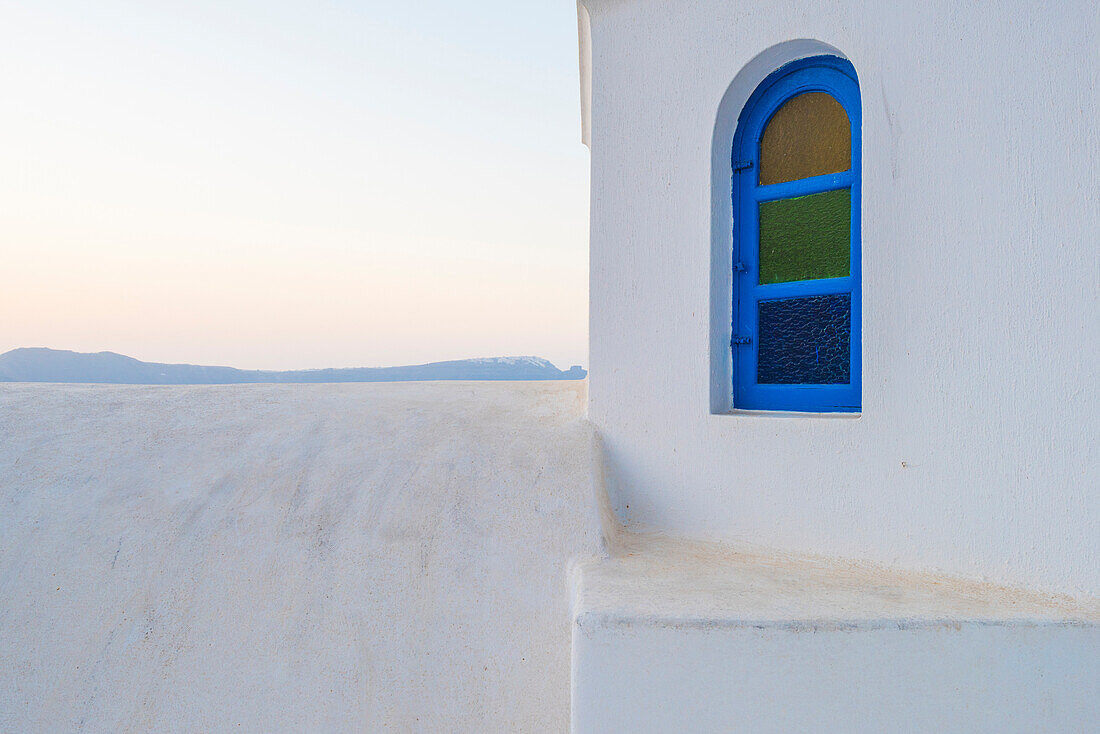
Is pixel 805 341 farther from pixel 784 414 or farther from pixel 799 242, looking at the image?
pixel 799 242

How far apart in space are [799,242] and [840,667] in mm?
1700

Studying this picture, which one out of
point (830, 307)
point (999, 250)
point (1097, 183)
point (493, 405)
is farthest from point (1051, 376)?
point (493, 405)

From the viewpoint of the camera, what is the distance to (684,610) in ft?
7.52

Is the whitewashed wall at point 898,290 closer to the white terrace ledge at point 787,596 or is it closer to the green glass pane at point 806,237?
the white terrace ledge at point 787,596

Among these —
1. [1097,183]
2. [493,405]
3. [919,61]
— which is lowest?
[493,405]

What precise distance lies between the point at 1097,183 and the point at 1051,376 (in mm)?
641

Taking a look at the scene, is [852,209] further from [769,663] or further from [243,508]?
[243,508]

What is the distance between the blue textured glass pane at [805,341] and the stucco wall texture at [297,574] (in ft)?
3.02

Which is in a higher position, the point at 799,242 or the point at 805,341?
the point at 799,242

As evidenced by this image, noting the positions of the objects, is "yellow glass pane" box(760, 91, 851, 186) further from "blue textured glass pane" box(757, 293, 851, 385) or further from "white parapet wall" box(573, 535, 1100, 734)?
"white parapet wall" box(573, 535, 1100, 734)

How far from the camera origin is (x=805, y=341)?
302 centimetres

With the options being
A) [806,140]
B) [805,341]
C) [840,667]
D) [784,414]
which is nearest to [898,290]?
[805,341]

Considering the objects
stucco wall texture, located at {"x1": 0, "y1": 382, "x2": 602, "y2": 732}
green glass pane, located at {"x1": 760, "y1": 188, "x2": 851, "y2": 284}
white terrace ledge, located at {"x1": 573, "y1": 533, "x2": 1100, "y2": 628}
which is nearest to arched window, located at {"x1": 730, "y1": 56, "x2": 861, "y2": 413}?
green glass pane, located at {"x1": 760, "y1": 188, "x2": 851, "y2": 284}

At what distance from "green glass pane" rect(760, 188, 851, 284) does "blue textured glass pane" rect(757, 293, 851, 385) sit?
0.38ft
